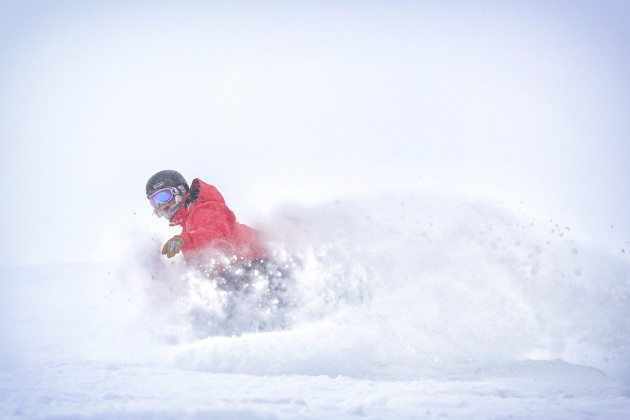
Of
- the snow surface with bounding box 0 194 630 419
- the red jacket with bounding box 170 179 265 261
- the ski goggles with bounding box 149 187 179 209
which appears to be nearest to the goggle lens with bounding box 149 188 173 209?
the ski goggles with bounding box 149 187 179 209

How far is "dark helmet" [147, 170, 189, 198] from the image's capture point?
170 inches

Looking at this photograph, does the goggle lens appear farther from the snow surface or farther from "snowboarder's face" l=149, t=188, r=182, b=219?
the snow surface

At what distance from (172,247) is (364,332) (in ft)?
5.70

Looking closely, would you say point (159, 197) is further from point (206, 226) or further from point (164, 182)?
point (206, 226)

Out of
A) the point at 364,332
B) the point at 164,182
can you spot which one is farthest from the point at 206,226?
the point at 364,332

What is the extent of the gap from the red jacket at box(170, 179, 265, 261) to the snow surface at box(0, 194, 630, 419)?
32 cm

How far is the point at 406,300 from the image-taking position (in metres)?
3.93

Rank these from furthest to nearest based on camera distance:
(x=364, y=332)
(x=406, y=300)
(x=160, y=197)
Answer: (x=160, y=197) < (x=406, y=300) < (x=364, y=332)

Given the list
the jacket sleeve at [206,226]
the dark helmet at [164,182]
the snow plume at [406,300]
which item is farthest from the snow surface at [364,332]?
the dark helmet at [164,182]

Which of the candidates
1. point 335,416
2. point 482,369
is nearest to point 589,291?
point 482,369

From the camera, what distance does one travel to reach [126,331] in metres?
4.19

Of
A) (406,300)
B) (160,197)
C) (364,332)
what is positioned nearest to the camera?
(364,332)

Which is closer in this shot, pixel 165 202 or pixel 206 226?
pixel 206 226

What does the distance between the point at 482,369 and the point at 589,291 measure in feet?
4.60
